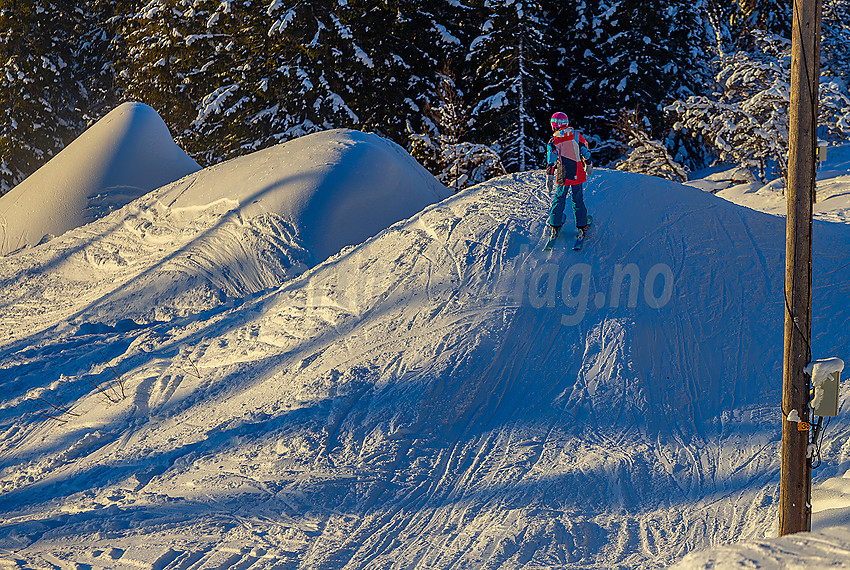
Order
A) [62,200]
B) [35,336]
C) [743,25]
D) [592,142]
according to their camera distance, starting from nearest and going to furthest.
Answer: [35,336], [62,200], [592,142], [743,25]

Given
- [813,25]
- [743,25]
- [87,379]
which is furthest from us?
[743,25]

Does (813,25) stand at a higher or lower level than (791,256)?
higher

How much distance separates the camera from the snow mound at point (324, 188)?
1192 cm

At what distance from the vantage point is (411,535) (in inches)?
224

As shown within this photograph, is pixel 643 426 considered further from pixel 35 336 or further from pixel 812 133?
pixel 35 336

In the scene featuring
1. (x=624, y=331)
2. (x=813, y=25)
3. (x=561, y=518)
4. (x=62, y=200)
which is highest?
(x=813, y=25)

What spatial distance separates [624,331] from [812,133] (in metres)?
3.67

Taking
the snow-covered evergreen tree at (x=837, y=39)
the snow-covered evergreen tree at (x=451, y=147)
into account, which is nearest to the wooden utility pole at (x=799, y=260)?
the snow-covered evergreen tree at (x=451, y=147)

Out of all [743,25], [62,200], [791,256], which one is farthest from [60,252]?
[743,25]

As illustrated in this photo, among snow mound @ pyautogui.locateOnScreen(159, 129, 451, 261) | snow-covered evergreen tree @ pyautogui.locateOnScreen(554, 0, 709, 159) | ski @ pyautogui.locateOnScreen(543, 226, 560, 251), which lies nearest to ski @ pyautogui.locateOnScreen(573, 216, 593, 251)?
ski @ pyautogui.locateOnScreen(543, 226, 560, 251)

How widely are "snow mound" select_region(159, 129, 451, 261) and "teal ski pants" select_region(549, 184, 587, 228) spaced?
156 inches

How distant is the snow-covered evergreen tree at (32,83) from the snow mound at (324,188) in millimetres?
21404

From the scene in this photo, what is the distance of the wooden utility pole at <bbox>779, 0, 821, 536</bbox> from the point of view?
453 cm

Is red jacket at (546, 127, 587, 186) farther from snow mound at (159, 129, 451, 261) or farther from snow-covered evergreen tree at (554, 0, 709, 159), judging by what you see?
snow-covered evergreen tree at (554, 0, 709, 159)
